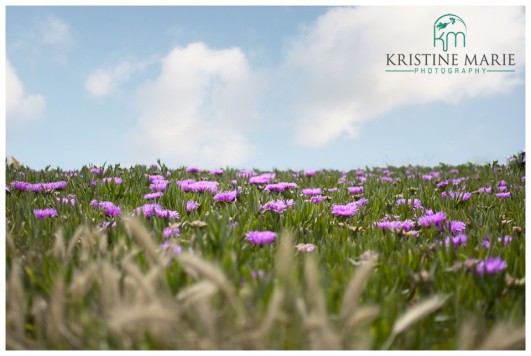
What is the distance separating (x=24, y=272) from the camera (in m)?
1.52

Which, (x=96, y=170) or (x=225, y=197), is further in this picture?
(x=96, y=170)

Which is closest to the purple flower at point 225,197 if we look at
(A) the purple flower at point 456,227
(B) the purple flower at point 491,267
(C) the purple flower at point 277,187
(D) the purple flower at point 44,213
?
(C) the purple flower at point 277,187

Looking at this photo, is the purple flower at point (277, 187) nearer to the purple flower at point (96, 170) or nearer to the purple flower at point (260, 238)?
the purple flower at point (260, 238)

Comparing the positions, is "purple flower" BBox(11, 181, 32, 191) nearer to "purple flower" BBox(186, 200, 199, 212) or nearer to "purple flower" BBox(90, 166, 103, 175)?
"purple flower" BBox(90, 166, 103, 175)

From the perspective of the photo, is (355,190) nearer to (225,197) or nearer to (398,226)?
(225,197)

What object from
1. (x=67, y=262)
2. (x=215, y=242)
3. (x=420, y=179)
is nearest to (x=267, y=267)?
(x=215, y=242)

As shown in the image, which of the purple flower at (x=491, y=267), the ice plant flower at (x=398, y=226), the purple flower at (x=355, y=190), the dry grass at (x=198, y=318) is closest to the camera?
the dry grass at (x=198, y=318)

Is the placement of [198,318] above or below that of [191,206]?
below

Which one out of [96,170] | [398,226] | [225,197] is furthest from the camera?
[96,170]

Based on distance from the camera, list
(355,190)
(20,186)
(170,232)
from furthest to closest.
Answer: (355,190) < (20,186) < (170,232)

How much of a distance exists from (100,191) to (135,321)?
318cm

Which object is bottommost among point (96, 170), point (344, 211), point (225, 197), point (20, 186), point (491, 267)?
point (491, 267)

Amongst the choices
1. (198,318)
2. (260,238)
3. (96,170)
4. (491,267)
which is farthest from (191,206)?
(96,170)
